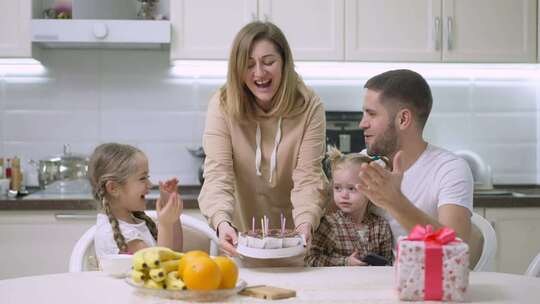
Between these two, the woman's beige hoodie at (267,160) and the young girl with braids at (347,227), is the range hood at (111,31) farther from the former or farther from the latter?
the young girl with braids at (347,227)

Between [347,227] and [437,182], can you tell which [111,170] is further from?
[437,182]

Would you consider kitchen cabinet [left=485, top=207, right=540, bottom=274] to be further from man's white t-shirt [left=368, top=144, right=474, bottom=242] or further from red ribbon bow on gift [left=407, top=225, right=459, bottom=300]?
red ribbon bow on gift [left=407, top=225, right=459, bottom=300]

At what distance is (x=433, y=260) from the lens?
176 centimetres

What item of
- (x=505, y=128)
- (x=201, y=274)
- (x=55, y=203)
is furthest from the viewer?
(x=505, y=128)

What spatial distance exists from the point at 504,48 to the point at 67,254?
2165mm

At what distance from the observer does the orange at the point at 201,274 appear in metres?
1.71

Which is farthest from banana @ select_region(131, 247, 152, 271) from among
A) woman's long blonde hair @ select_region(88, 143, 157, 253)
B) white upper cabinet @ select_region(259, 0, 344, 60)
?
white upper cabinet @ select_region(259, 0, 344, 60)

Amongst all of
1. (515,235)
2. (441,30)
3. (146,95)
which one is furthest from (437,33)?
(146,95)

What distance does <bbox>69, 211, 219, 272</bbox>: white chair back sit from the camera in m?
2.31

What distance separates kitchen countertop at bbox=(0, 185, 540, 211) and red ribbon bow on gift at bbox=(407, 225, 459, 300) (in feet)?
6.19

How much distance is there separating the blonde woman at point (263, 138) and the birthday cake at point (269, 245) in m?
0.32

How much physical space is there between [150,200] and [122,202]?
1.04m

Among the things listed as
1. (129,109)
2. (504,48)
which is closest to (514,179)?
(504,48)

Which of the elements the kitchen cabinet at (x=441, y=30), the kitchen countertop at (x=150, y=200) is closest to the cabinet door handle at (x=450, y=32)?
the kitchen cabinet at (x=441, y=30)
